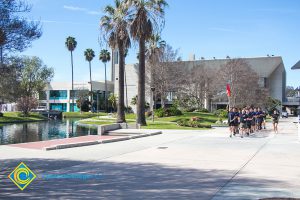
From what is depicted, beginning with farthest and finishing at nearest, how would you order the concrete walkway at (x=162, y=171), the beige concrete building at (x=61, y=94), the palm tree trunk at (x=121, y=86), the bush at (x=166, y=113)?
the beige concrete building at (x=61, y=94) < the bush at (x=166, y=113) < the palm tree trunk at (x=121, y=86) < the concrete walkway at (x=162, y=171)

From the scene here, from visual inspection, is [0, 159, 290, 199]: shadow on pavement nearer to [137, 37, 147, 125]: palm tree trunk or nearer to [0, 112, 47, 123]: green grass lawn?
[137, 37, 147, 125]: palm tree trunk

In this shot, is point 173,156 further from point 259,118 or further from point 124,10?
point 124,10

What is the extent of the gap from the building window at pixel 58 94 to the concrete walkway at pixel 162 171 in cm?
9365

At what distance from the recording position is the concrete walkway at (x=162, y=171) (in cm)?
837

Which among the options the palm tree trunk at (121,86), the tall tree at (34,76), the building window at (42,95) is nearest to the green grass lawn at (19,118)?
the tall tree at (34,76)

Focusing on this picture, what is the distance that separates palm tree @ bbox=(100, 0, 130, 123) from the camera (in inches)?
1423

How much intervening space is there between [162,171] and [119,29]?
2707cm

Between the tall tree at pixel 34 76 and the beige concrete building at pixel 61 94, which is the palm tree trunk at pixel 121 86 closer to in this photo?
the tall tree at pixel 34 76

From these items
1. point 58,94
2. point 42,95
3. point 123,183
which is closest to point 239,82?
point 123,183

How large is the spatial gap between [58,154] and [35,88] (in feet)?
278

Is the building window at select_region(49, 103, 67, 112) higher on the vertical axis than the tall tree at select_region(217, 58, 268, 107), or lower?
lower

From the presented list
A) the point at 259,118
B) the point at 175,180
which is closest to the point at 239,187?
the point at 175,180

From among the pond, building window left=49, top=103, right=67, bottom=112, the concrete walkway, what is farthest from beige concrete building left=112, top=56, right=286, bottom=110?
the concrete walkway

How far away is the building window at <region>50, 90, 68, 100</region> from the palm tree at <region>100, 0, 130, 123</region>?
7284 cm
